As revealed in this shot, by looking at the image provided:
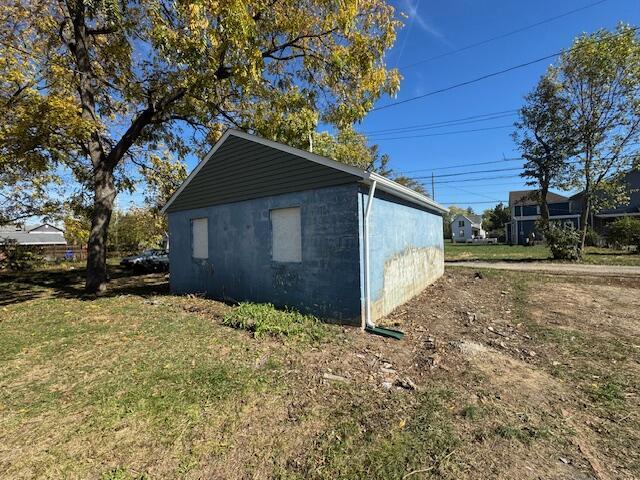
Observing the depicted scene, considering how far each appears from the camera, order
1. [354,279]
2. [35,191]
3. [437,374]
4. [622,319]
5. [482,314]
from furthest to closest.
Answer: [35,191]
[482,314]
[622,319]
[354,279]
[437,374]

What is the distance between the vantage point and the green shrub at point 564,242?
1709 cm

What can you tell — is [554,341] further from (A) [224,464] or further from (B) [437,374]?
(A) [224,464]

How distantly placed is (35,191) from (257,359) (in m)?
17.0

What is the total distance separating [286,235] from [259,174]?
5.44ft

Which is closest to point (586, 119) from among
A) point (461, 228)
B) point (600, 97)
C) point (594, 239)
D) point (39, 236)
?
point (600, 97)

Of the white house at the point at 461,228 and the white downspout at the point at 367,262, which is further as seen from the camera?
the white house at the point at 461,228

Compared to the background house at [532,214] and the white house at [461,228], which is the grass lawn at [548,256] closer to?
the background house at [532,214]

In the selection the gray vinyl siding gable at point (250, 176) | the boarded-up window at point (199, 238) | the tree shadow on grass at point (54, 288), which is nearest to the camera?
the gray vinyl siding gable at point (250, 176)

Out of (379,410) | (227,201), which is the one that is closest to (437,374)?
(379,410)

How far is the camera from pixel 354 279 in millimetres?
6133

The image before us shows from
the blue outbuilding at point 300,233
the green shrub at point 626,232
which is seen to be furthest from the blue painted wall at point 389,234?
the green shrub at point 626,232

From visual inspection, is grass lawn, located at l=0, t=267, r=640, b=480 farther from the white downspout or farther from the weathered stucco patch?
the white downspout

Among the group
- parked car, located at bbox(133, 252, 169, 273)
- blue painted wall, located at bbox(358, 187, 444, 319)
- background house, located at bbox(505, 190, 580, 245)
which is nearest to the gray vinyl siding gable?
blue painted wall, located at bbox(358, 187, 444, 319)

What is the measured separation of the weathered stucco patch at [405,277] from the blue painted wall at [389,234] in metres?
0.02
